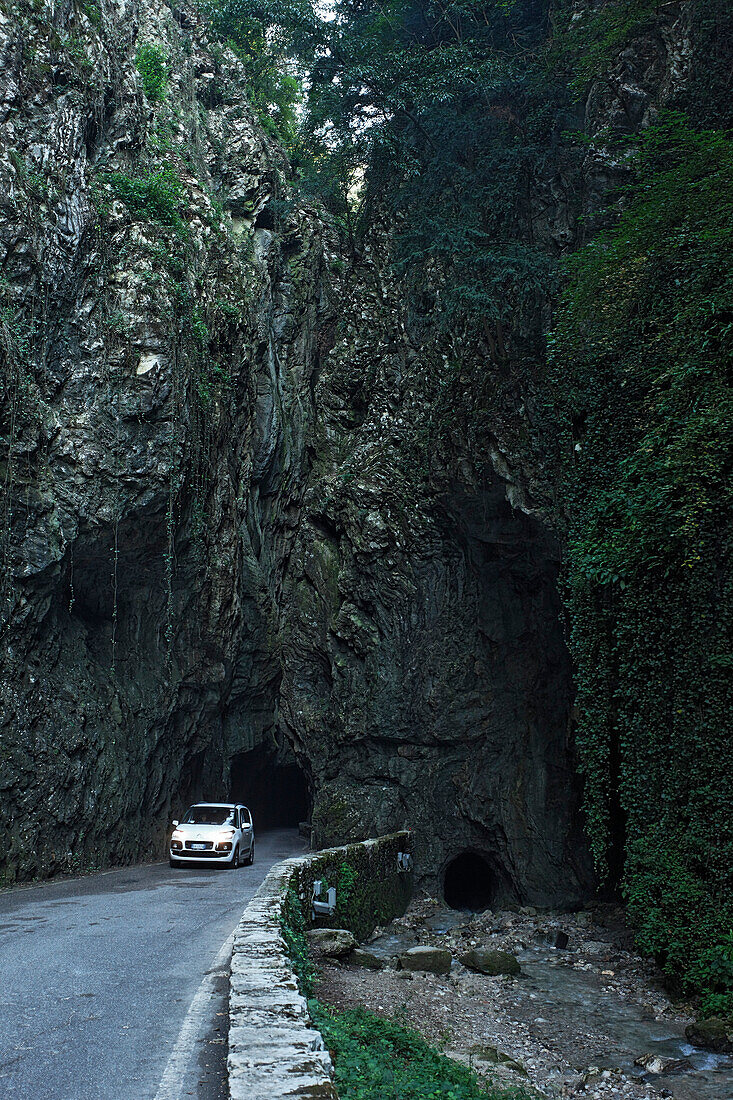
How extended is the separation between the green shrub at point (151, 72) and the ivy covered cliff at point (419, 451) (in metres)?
0.10

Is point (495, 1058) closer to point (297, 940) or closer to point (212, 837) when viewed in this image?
point (297, 940)

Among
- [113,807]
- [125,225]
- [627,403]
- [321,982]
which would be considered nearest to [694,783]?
[321,982]

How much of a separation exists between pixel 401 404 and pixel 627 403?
28.5ft

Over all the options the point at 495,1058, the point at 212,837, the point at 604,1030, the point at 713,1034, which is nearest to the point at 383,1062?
the point at 495,1058

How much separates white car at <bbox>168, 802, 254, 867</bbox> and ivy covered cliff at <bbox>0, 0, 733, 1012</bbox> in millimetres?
2271

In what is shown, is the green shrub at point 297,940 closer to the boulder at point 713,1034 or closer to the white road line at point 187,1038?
the white road line at point 187,1038

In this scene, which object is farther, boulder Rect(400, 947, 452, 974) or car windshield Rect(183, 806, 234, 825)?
car windshield Rect(183, 806, 234, 825)

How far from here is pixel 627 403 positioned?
13.5 metres

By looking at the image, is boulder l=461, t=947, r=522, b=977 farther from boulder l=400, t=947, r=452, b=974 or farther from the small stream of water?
boulder l=400, t=947, r=452, b=974

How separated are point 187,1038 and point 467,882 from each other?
19261mm

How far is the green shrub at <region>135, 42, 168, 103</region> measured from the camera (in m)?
23.5

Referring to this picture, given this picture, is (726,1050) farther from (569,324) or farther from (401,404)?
(401,404)

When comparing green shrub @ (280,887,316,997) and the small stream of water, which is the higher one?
green shrub @ (280,887,316,997)

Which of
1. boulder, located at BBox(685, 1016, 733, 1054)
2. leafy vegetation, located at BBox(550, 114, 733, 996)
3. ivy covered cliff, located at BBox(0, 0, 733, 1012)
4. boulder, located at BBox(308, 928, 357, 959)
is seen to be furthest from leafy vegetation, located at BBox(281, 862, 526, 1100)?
ivy covered cliff, located at BBox(0, 0, 733, 1012)
